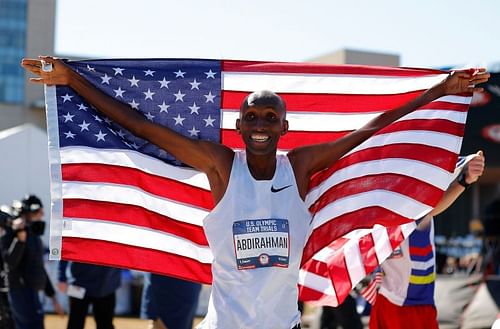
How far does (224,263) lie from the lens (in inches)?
145

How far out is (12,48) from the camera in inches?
1505

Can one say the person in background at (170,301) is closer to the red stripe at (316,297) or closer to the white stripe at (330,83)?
the red stripe at (316,297)

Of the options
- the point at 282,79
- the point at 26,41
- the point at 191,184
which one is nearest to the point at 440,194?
the point at 282,79

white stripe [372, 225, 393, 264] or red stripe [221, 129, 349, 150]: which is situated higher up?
red stripe [221, 129, 349, 150]

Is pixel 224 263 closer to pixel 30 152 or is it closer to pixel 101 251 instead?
pixel 101 251

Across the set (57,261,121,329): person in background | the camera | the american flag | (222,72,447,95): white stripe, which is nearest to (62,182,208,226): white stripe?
the american flag

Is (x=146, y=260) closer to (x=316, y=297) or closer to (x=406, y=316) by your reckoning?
(x=316, y=297)

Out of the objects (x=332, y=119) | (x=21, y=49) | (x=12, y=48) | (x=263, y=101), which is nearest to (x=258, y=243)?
(x=263, y=101)

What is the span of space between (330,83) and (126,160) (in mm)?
1368

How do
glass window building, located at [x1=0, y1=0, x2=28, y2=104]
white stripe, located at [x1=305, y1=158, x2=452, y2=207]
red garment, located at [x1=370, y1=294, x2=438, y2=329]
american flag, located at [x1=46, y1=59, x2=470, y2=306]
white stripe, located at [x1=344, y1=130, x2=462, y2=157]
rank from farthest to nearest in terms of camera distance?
glass window building, located at [x1=0, y1=0, x2=28, y2=104], red garment, located at [x1=370, y1=294, x2=438, y2=329], white stripe, located at [x1=344, y1=130, x2=462, y2=157], white stripe, located at [x1=305, y1=158, x2=452, y2=207], american flag, located at [x1=46, y1=59, x2=470, y2=306]

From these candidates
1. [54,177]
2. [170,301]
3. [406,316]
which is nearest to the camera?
[54,177]

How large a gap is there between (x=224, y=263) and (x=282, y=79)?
1.58 metres

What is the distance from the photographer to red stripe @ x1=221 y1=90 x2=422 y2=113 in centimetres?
490

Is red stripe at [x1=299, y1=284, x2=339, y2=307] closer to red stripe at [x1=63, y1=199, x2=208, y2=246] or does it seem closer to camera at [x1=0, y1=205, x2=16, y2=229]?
red stripe at [x1=63, y1=199, x2=208, y2=246]
